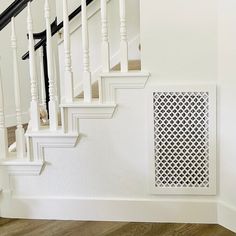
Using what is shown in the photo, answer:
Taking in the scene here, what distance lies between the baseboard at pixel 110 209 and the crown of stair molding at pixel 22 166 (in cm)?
18

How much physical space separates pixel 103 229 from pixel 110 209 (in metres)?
0.15

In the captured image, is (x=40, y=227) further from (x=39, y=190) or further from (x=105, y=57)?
(x=105, y=57)

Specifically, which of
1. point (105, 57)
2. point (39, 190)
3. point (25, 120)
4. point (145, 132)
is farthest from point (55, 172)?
point (25, 120)

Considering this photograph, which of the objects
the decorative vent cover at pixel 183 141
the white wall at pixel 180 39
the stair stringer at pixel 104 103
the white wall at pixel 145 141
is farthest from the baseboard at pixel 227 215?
the stair stringer at pixel 104 103

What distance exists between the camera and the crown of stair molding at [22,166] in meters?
2.54

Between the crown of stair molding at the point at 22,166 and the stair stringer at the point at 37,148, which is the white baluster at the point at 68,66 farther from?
the crown of stair molding at the point at 22,166

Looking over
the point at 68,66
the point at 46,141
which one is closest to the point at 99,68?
the point at 68,66

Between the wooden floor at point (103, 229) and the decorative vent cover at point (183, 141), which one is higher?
Answer: the decorative vent cover at point (183, 141)

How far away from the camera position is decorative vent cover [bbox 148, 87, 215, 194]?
93.8 inches

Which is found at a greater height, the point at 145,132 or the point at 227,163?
the point at 145,132

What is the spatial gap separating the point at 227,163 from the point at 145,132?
0.53 meters

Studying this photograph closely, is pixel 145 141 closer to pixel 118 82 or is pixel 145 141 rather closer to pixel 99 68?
pixel 118 82

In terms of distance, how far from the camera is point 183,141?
95.7 inches

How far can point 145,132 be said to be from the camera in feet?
8.04
